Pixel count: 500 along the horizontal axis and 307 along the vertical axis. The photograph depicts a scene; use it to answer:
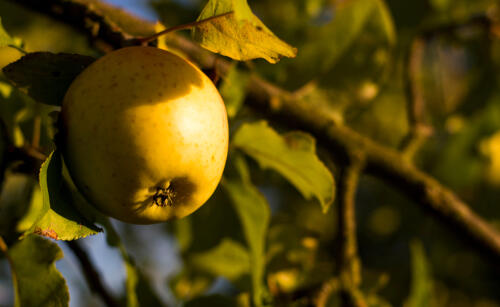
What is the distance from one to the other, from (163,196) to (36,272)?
0.21m

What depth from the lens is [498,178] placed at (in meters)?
1.56

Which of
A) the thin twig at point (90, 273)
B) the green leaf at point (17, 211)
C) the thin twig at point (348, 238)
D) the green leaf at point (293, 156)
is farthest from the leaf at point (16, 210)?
the thin twig at point (348, 238)

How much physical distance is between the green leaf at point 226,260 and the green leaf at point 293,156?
0.32 m

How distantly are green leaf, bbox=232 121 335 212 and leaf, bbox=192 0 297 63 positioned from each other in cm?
22

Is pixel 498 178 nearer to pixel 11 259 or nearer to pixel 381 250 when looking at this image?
pixel 381 250

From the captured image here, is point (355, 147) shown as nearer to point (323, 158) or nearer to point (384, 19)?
point (323, 158)

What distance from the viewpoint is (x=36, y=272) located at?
68 centimetres

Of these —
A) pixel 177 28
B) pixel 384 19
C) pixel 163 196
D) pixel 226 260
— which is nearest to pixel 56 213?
pixel 163 196

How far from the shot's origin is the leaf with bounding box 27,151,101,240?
0.54 metres

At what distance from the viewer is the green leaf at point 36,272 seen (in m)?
0.66

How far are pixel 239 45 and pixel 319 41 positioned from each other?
619 mm

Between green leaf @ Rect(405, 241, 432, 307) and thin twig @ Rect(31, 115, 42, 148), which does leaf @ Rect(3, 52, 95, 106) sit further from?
green leaf @ Rect(405, 241, 432, 307)

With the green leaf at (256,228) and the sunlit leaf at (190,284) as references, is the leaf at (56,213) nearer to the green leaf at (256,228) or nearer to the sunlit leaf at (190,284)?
the green leaf at (256,228)

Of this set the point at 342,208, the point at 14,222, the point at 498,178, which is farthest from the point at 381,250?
the point at 14,222
